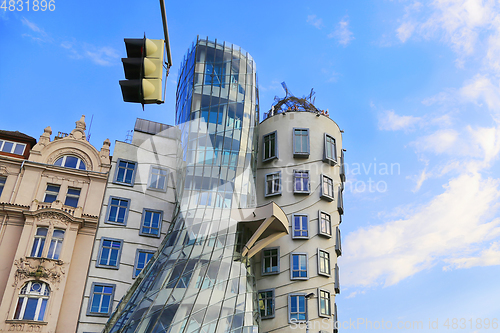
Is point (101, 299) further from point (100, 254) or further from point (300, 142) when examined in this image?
point (300, 142)

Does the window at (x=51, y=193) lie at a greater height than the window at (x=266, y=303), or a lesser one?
greater

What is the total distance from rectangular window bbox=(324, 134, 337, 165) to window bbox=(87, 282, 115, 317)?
48.8 ft

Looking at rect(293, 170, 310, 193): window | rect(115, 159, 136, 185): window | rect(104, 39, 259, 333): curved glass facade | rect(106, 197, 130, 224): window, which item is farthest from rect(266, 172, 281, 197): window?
rect(106, 197, 130, 224): window

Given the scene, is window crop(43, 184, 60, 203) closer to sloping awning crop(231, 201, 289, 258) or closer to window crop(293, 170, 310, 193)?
sloping awning crop(231, 201, 289, 258)

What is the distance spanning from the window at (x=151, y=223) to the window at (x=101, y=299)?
3667mm

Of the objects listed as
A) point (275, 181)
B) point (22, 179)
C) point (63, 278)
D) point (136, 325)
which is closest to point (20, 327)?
point (63, 278)

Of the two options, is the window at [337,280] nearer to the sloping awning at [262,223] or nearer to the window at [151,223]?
the sloping awning at [262,223]

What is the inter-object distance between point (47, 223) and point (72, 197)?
2.59m

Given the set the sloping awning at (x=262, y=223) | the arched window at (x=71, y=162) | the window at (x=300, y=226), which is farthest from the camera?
the arched window at (x=71, y=162)

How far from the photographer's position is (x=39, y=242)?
23484mm

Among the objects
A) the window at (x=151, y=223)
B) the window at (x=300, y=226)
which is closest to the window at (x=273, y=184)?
the window at (x=300, y=226)

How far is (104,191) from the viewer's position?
87.2 feet

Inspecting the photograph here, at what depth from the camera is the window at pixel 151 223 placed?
2639cm

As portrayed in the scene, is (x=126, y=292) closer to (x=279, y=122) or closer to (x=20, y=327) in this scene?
(x=20, y=327)
